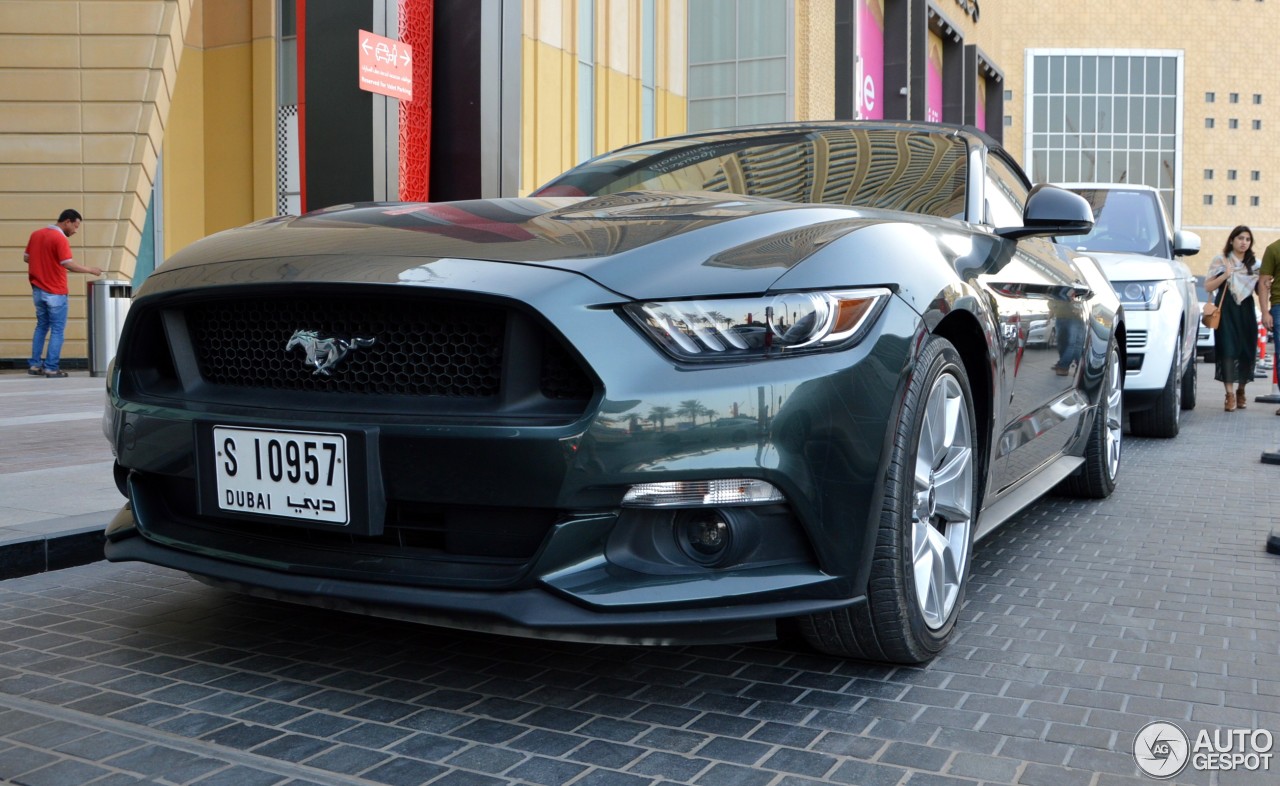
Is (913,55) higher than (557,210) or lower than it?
higher

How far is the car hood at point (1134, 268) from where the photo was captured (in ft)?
26.5

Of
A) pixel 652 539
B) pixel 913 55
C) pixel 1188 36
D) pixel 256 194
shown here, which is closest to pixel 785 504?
pixel 652 539

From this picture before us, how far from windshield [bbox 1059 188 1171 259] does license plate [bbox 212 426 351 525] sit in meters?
7.26

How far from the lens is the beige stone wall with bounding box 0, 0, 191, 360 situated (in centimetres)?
1538

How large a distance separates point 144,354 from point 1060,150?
102 metres

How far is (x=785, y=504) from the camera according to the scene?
2.43m

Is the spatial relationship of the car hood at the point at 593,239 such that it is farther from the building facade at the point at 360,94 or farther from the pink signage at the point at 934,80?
the pink signage at the point at 934,80

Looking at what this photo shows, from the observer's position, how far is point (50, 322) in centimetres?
1304

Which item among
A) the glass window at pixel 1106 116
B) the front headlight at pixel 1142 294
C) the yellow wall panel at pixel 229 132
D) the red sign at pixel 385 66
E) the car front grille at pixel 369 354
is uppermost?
the glass window at pixel 1106 116

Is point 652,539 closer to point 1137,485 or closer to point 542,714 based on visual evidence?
point 542,714

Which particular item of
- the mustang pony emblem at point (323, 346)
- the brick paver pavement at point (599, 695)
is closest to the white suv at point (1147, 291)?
the brick paver pavement at point (599, 695)

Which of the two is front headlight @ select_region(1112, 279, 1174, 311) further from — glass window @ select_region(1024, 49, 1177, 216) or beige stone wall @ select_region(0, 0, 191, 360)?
glass window @ select_region(1024, 49, 1177, 216)

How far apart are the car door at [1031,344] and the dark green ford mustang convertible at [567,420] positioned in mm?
487

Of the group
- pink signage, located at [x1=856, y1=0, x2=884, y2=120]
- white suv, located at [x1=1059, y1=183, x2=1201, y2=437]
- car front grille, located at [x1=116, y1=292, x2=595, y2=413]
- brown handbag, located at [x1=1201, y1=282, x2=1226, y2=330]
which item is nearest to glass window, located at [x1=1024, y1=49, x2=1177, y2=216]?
pink signage, located at [x1=856, y1=0, x2=884, y2=120]
